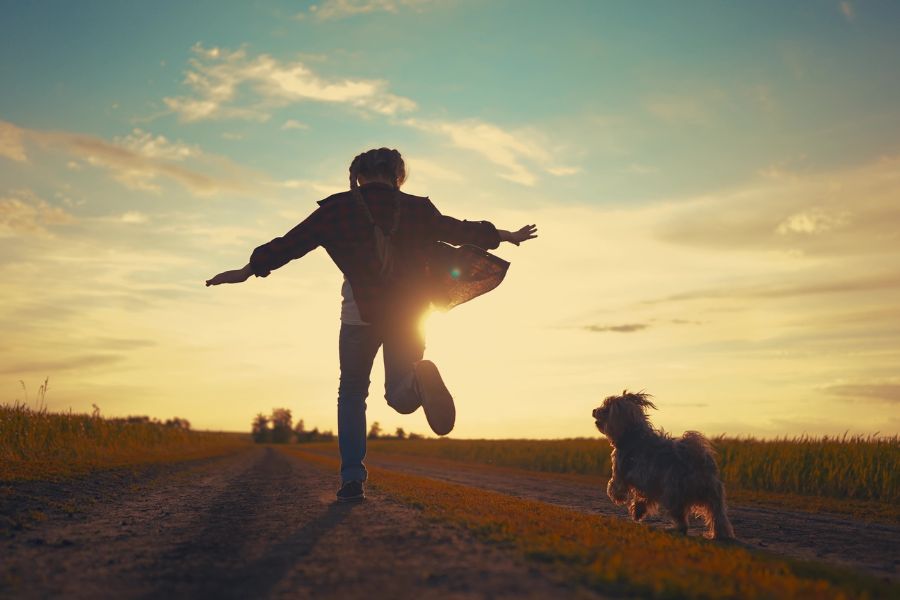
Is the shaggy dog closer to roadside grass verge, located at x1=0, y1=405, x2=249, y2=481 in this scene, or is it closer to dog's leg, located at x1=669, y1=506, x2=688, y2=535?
dog's leg, located at x1=669, y1=506, x2=688, y2=535

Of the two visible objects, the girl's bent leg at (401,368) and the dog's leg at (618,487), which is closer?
the girl's bent leg at (401,368)

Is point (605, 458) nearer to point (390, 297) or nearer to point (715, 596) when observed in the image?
point (390, 297)

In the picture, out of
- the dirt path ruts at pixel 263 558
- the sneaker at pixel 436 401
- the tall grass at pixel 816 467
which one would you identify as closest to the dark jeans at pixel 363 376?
the sneaker at pixel 436 401

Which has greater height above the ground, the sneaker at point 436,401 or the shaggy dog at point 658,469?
the sneaker at point 436,401

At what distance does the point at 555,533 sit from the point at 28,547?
3.54 metres

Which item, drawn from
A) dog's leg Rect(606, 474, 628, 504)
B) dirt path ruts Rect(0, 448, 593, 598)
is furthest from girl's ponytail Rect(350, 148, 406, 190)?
dog's leg Rect(606, 474, 628, 504)

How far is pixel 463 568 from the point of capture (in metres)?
3.56

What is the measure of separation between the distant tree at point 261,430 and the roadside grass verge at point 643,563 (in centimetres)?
10905

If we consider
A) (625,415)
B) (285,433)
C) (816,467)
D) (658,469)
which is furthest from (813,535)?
(285,433)

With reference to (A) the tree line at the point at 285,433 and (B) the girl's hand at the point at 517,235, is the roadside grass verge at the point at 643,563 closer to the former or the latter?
(B) the girl's hand at the point at 517,235

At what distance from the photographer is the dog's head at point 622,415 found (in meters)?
7.59

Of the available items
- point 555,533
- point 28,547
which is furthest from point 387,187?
point 28,547

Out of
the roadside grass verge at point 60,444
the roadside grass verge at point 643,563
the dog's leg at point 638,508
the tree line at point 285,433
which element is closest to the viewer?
the roadside grass verge at point 643,563

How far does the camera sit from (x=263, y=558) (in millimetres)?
4086
